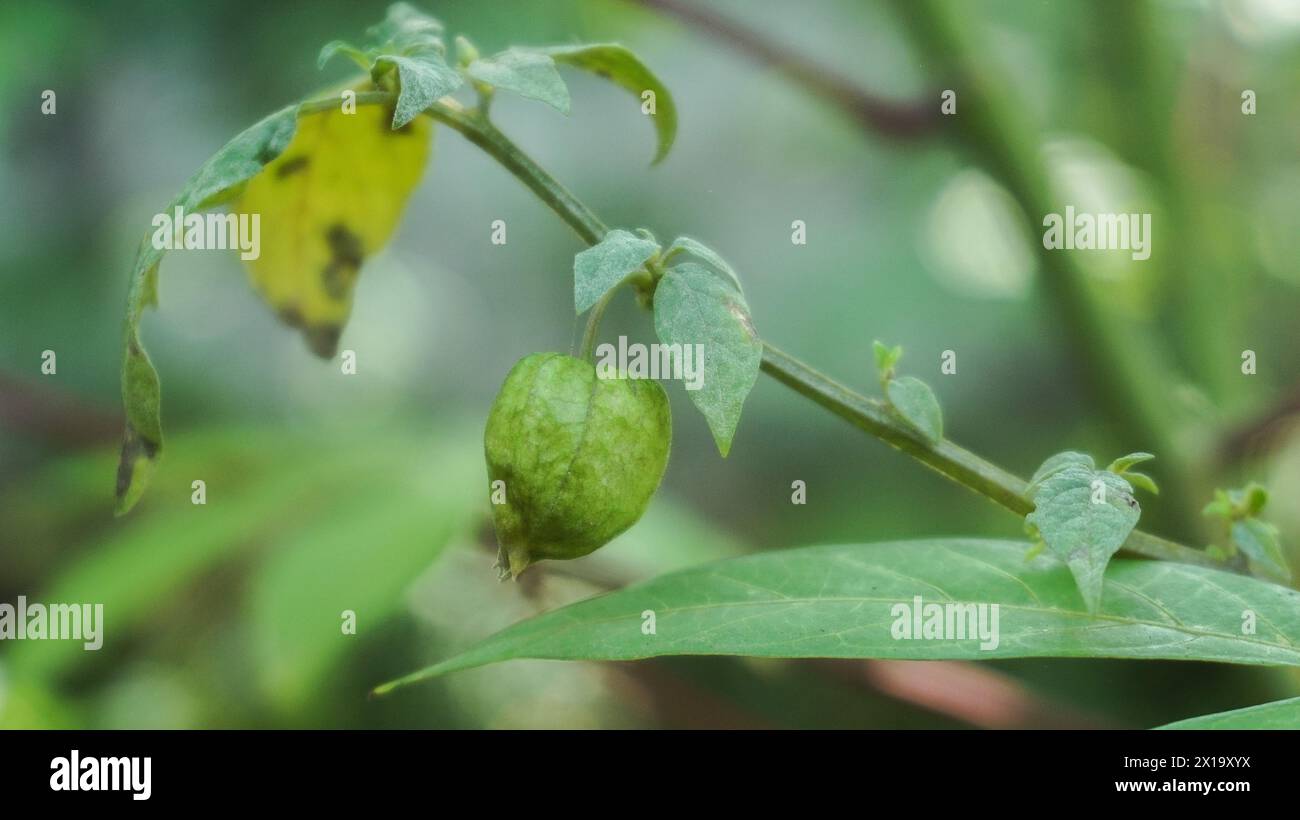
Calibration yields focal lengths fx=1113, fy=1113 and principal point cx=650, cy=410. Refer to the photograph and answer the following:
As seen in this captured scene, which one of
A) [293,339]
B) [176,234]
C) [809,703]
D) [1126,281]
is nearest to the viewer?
[176,234]

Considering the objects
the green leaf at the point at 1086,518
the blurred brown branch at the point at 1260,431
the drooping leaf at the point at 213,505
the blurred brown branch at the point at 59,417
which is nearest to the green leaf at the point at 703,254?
the green leaf at the point at 1086,518

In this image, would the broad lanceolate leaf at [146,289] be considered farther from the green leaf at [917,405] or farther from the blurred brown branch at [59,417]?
the blurred brown branch at [59,417]

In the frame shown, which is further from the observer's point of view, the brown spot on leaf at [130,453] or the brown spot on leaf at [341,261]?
the brown spot on leaf at [341,261]

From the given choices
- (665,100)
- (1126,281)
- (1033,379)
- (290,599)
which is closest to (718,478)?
(1033,379)

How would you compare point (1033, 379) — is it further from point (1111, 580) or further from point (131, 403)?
point (131, 403)

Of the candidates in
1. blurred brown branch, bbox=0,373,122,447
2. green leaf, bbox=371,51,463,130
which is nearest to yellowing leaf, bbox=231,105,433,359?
green leaf, bbox=371,51,463,130

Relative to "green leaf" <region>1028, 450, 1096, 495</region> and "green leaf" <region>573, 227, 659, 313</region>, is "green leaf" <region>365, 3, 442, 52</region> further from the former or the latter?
"green leaf" <region>1028, 450, 1096, 495</region>
